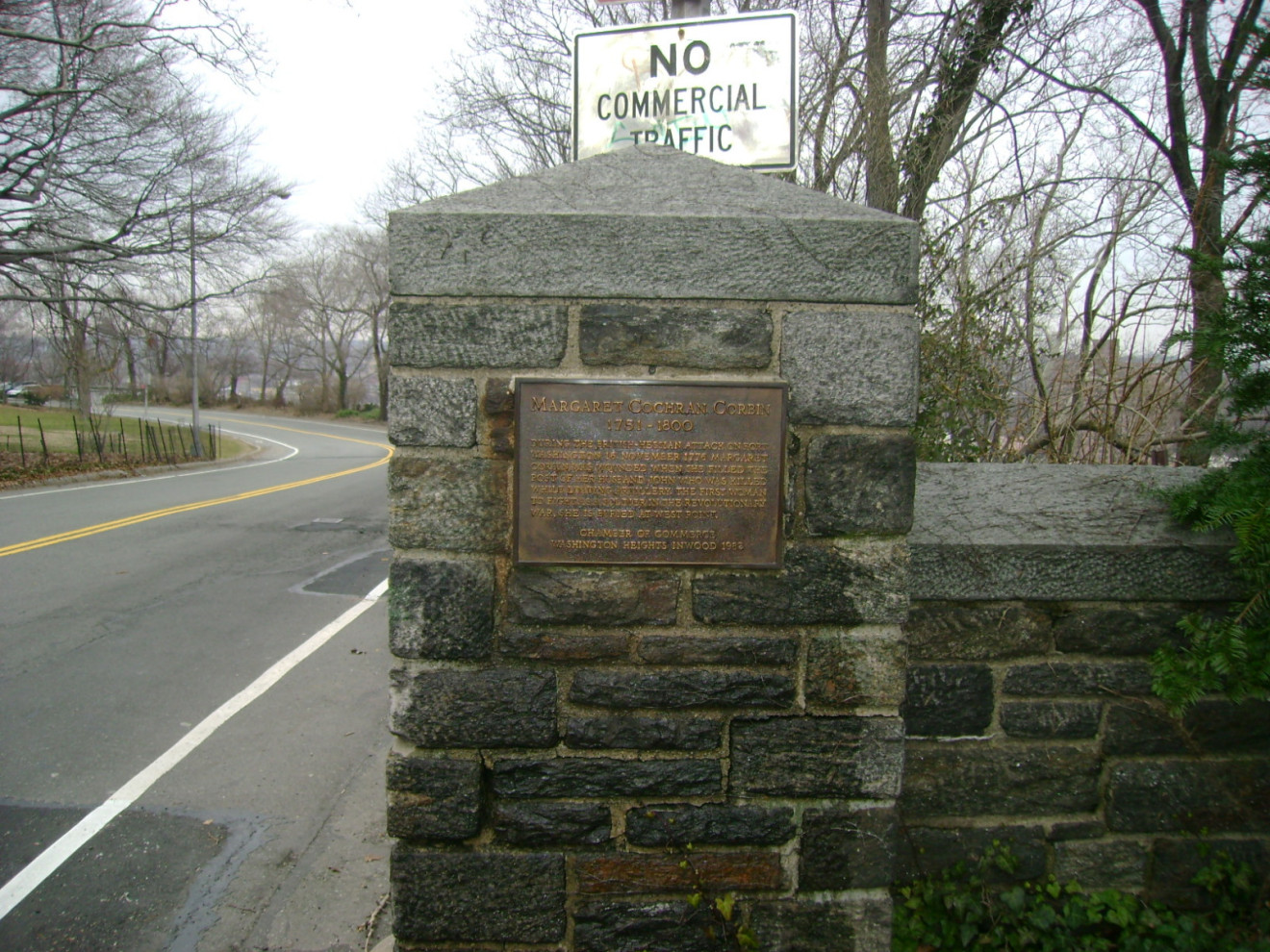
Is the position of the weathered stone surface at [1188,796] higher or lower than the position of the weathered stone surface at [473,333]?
lower

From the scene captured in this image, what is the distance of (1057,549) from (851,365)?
41.5 inches

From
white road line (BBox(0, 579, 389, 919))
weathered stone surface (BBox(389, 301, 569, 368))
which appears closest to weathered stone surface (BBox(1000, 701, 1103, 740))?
weathered stone surface (BBox(389, 301, 569, 368))

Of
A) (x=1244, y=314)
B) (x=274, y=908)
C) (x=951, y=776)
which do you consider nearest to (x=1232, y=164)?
(x=1244, y=314)

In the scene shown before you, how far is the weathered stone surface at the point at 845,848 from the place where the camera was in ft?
7.86

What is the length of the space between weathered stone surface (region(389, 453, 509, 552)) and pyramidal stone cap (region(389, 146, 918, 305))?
1.58ft

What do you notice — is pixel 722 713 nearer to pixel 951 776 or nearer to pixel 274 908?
pixel 951 776

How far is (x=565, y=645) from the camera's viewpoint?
2.31 meters

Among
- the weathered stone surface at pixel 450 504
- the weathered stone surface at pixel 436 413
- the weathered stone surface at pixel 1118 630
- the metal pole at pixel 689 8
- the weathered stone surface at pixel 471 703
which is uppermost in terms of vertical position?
the metal pole at pixel 689 8

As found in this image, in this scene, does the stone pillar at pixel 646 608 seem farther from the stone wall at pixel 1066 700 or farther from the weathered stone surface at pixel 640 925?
the stone wall at pixel 1066 700

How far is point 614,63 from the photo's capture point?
3.52 m

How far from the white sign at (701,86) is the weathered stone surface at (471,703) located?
7.67 feet

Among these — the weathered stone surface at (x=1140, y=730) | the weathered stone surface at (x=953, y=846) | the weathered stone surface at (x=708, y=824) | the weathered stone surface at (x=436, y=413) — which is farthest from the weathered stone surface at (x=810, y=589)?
the weathered stone surface at (x=1140, y=730)

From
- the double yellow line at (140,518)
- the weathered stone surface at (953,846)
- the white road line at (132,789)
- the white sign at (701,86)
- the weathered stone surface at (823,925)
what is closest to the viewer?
the weathered stone surface at (823,925)

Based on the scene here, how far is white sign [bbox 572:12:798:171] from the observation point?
11.0ft
